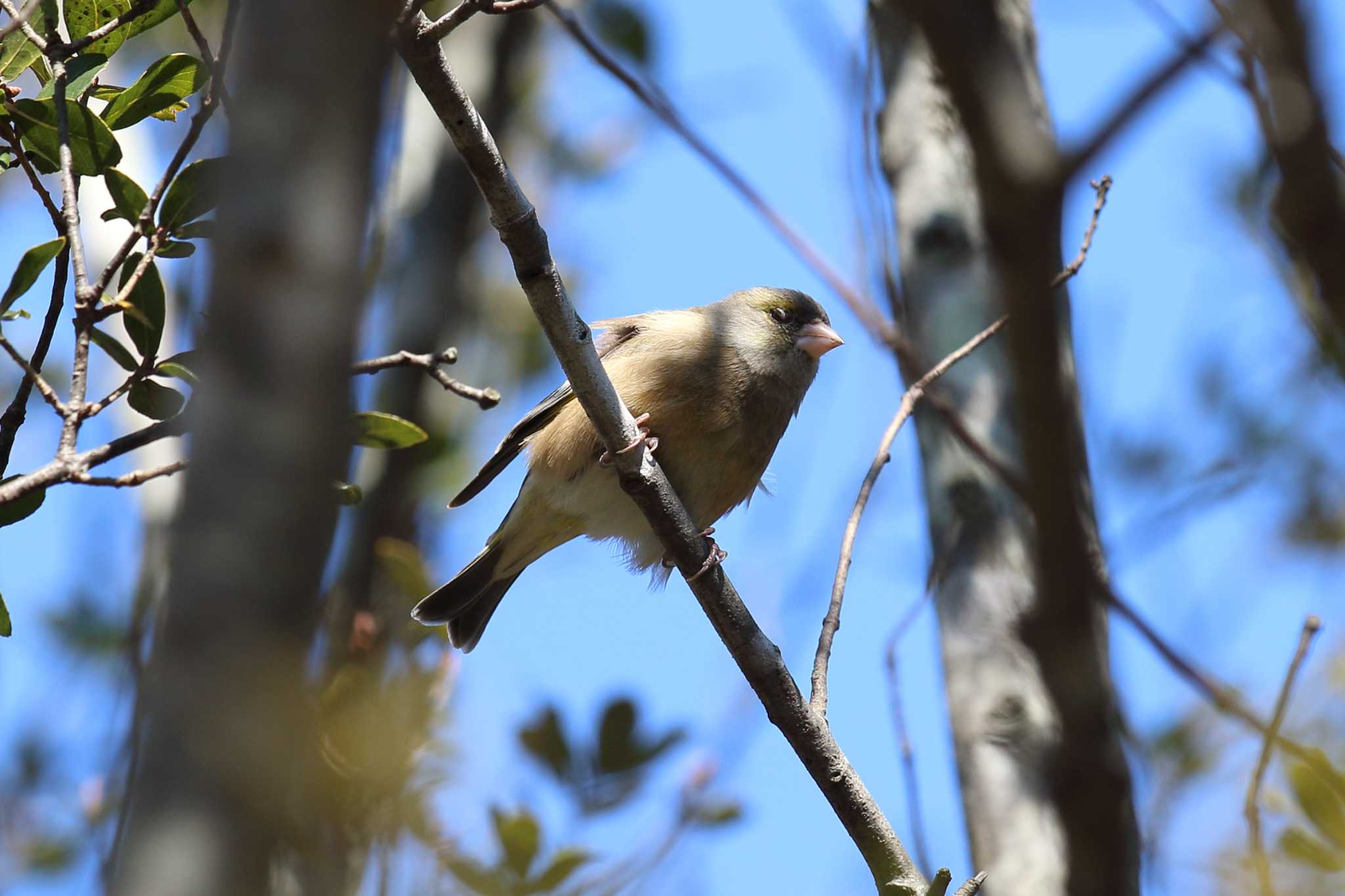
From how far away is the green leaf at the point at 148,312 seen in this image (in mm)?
3068

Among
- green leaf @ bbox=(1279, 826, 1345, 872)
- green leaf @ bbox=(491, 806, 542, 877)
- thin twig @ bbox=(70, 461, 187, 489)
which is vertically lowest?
green leaf @ bbox=(1279, 826, 1345, 872)

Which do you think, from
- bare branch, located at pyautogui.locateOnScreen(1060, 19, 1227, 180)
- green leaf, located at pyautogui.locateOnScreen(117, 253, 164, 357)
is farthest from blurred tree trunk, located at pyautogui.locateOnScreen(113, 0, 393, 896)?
green leaf, located at pyautogui.locateOnScreen(117, 253, 164, 357)

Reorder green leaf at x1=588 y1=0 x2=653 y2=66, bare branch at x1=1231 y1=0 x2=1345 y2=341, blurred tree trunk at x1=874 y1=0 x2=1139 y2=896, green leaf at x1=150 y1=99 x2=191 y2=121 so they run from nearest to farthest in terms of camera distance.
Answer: bare branch at x1=1231 y1=0 x2=1345 y2=341
green leaf at x1=150 y1=99 x2=191 y2=121
blurred tree trunk at x1=874 y1=0 x2=1139 y2=896
green leaf at x1=588 y1=0 x2=653 y2=66

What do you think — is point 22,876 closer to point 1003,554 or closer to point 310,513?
point 1003,554

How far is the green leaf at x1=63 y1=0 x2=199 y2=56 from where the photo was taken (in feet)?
10.00

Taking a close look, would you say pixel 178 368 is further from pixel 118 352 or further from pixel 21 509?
pixel 21 509

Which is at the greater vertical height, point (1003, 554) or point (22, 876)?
point (1003, 554)

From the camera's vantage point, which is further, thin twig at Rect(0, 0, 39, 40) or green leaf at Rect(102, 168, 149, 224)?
green leaf at Rect(102, 168, 149, 224)

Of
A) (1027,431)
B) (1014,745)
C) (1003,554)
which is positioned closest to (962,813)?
(1014,745)

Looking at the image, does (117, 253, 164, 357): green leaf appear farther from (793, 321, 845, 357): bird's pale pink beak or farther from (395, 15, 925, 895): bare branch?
(793, 321, 845, 357): bird's pale pink beak

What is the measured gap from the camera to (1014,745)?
11.9ft

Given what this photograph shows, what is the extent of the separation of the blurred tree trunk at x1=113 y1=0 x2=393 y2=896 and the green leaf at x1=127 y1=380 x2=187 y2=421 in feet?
7.26

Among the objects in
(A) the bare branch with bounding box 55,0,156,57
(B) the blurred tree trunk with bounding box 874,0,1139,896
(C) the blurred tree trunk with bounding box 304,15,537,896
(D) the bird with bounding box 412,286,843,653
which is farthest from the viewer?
(D) the bird with bounding box 412,286,843,653

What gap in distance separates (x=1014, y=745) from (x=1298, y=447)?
2874 mm
